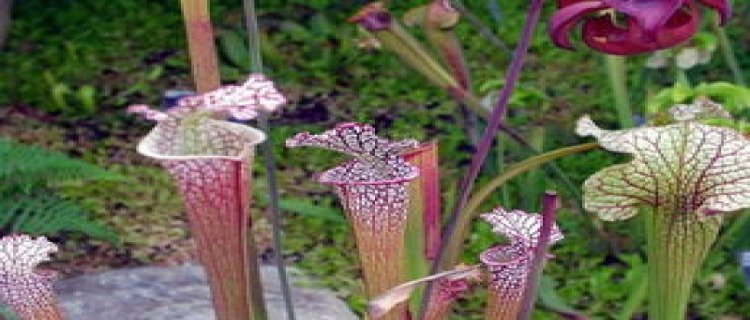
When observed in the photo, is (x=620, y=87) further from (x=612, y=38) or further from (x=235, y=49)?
(x=612, y=38)

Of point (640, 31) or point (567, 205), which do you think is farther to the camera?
point (567, 205)

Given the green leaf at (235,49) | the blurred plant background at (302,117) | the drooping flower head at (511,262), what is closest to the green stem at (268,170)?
the drooping flower head at (511,262)

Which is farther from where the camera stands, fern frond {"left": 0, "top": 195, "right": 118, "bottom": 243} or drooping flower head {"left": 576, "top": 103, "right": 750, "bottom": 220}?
fern frond {"left": 0, "top": 195, "right": 118, "bottom": 243}

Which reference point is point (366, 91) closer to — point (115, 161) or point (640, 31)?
point (115, 161)

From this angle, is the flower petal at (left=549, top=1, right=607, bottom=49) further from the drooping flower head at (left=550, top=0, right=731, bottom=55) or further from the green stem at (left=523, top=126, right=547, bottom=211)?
the green stem at (left=523, top=126, right=547, bottom=211)

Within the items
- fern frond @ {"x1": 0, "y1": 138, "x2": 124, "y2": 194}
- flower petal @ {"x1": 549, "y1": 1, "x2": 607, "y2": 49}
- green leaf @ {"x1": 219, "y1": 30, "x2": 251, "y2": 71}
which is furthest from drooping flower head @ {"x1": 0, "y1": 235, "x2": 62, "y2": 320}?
green leaf @ {"x1": 219, "y1": 30, "x2": 251, "y2": 71}

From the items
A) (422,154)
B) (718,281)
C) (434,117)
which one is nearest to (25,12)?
(434,117)

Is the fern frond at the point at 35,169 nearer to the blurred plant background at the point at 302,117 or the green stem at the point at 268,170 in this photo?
the blurred plant background at the point at 302,117
